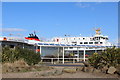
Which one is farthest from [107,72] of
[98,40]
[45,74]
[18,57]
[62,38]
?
[62,38]

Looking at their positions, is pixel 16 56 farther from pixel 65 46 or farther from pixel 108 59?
pixel 65 46

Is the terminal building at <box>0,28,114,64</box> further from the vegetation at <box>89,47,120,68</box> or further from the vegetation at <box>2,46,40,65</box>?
the vegetation at <box>89,47,120,68</box>

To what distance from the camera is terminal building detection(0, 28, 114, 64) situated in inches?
1329

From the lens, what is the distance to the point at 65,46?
34938mm

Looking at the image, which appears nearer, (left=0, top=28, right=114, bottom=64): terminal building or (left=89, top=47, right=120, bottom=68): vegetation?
(left=89, top=47, right=120, bottom=68): vegetation

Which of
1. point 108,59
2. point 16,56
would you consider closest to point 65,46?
point 16,56

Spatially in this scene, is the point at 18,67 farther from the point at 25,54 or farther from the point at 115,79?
A: the point at 115,79

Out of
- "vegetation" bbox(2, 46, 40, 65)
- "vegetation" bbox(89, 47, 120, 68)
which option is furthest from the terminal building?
"vegetation" bbox(89, 47, 120, 68)

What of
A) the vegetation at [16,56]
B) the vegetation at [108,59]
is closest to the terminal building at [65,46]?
the vegetation at [16,56]

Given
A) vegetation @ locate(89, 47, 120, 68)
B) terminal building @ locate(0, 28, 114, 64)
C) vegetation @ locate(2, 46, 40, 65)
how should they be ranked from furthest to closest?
1. terminal building @ locate(0, 28, 114, 64)
2. vegetation @ locate(2, 46, 40, 65)
3. vegetation @ locate(89, 47, 120, 68)

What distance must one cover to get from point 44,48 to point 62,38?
87.0 feet

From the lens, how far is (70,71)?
12703 millimetres

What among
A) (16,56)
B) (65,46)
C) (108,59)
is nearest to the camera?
(108,59)

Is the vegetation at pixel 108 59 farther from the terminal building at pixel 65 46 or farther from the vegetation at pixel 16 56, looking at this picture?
the terminal building at pixel 65 46
